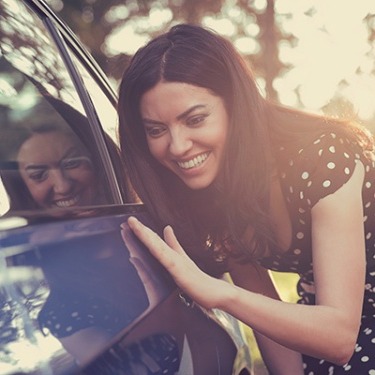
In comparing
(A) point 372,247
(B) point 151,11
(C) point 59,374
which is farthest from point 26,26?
(B) point 151,11

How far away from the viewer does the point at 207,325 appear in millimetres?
1960

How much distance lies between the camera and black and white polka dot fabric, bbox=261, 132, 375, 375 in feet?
6.91

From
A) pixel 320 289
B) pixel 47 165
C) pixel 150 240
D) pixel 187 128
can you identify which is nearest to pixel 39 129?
pixel 47 165

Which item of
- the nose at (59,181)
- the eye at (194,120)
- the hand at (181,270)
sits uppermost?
the eye at (194,120)

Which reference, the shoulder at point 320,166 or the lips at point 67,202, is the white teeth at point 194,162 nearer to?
the shoulder at point 320,166

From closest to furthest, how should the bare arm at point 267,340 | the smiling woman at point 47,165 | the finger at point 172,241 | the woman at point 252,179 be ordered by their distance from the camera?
the smiling woman at point 47,165 < the finger at point 172,241 < the woman at point 252,179 < the bare arm at point 267,340

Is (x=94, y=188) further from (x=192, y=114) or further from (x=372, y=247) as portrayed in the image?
(x=372, y=247)

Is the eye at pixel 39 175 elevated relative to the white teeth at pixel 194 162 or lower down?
lower down

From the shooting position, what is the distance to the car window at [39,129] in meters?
1.59

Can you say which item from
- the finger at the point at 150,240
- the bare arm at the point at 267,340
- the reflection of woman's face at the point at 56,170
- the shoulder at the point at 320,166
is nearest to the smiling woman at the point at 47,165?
the reflection of woman's face at the point at 56,170

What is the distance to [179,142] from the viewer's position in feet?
7.16

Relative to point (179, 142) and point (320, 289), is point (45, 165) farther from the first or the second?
point (320, 289)

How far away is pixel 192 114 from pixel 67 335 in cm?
114

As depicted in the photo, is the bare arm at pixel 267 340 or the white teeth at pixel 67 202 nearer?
Answer: the white teeth at pixel 67 202
